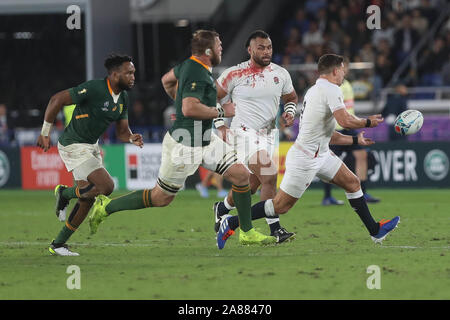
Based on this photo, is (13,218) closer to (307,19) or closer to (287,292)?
(287,292)

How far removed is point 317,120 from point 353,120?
53 cm

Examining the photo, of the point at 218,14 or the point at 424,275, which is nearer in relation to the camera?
the point at 424,275

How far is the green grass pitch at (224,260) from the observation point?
721cm

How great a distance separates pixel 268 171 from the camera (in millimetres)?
10211

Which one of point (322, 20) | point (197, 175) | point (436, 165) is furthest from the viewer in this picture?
point (322, 20)

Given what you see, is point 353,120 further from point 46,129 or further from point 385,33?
point 385,33

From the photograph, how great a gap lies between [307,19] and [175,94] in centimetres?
1805

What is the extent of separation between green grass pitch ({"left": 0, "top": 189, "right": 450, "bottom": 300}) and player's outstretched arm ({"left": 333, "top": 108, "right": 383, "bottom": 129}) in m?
1.32

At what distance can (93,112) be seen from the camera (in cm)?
940

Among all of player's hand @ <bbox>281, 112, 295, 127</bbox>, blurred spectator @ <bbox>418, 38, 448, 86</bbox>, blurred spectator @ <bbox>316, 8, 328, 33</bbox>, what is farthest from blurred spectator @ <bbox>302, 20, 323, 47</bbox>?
player's hand @ <bbox>281, 112, 295, 127</bbox>

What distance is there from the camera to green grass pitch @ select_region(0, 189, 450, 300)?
721cm

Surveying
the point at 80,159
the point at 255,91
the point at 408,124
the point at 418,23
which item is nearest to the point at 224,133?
the point at 255,91

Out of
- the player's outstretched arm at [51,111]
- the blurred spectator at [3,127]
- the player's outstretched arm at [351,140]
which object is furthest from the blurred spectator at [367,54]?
the player's outstretched arm at [51,111]
